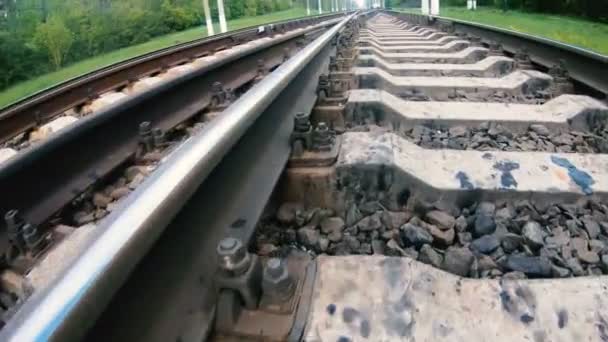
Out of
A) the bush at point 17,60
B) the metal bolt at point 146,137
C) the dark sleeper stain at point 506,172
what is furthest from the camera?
the bush at point 17,60

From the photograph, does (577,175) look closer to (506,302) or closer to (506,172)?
(506,172)

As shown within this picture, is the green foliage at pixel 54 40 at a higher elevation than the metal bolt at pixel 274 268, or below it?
higher

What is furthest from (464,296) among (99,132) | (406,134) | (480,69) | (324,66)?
(480,69)

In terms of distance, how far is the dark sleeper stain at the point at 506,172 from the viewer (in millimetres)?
1442

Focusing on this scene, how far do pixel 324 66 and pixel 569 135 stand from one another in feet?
6.04

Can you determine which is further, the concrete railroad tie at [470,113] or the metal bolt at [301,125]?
the concrete railroad tie at [470,113]

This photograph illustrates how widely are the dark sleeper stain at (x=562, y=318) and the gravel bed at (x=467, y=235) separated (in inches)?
8.1

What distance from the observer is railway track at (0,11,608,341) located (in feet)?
2.62

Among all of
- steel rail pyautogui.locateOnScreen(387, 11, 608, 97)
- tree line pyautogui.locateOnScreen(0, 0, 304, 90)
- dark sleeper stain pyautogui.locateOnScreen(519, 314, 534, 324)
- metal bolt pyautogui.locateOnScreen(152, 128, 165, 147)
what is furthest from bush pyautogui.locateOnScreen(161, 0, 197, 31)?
dark sleeper stain pyautogui.locateOnScreen(519, 314, 534, 324)

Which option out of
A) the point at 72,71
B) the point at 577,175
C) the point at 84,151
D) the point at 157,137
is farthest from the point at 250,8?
the point at 577,175

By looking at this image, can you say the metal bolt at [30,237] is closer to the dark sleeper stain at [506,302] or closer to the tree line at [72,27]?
the dark sleeper stain at [506,302]

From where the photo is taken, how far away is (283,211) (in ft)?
4.77

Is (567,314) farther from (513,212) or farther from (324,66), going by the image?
(324,66)

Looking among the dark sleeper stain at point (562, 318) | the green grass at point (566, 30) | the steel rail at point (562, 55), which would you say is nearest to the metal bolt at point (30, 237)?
the dark sleeper stain at point (562, 318)
